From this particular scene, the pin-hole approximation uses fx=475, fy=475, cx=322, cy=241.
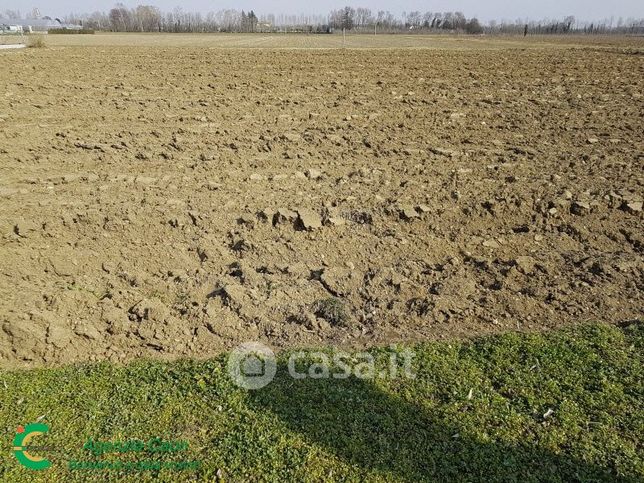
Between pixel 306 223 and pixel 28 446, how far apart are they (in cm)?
330

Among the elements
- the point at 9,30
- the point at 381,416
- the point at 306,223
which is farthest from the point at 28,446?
the point at 9,30

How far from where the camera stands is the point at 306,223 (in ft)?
17.7

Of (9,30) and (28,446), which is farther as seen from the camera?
(9,30)

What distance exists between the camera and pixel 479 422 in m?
3.08

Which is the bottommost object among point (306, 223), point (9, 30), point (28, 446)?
point (28, 446)

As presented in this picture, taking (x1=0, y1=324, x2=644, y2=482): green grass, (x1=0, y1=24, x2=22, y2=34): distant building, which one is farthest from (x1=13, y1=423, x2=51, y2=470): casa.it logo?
(x1=0, y1=24, x2=22, y2=34): distant building

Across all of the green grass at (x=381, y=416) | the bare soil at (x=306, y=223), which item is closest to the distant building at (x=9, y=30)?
the bare soil at (x=306, y=223)

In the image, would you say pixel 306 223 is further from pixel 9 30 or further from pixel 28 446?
pixel 9 30

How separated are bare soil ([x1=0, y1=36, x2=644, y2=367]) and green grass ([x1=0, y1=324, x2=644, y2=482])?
0.35 meters

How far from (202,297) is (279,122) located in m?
5.93

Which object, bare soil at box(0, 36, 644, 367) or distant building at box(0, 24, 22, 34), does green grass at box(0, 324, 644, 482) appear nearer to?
bare soil at box(0, 36, 644, 367)

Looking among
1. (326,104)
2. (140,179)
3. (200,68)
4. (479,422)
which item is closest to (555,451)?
(479,422)

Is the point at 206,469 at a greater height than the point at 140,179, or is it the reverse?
the point at 140,179

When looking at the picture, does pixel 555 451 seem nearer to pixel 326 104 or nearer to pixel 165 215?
pixel 165 215
